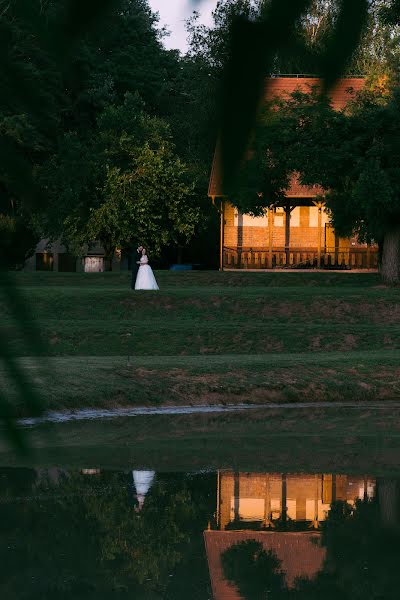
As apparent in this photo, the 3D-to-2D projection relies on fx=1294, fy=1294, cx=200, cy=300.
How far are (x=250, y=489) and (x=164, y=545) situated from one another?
6.75ft

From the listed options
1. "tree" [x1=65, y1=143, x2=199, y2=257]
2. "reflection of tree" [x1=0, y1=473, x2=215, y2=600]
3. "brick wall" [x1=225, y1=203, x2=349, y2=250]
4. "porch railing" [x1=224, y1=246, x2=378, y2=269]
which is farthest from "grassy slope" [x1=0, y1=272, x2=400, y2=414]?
"brick wall" [x1=225, y1=203, x2=349, y2=250]

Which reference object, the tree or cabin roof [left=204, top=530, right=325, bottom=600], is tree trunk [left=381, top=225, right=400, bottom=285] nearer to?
the tree

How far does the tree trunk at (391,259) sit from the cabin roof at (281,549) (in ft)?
74.8

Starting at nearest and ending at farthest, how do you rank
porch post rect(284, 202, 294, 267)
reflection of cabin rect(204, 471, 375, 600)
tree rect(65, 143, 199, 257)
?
reflection of cabin rect(204, 471, 375, 600)
porch post rect(284, 202, 294, 267)
tree rect(65, 143, 199, 257)

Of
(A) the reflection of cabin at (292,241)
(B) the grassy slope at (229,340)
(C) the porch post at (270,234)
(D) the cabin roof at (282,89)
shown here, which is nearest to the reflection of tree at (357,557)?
(B) the grassy slope at (229,340)

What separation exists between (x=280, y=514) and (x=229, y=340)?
12360 millimetres

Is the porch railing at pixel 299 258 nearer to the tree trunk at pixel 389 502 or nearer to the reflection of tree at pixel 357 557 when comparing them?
the tree trunk at pixel 389 502

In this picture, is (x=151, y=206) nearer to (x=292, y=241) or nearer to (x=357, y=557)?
(x=292, y=241)

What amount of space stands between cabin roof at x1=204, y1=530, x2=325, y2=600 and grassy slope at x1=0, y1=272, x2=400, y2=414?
1.69 metres

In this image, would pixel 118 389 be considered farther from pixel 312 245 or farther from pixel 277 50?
pixel 312 245

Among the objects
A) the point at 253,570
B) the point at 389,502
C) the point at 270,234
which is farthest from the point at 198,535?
the point at 270,234

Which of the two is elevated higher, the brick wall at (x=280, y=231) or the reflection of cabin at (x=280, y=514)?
the brick wall at (x=280, y=231)

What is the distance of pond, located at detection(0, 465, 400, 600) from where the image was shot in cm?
848

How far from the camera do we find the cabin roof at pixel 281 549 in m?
9.18
